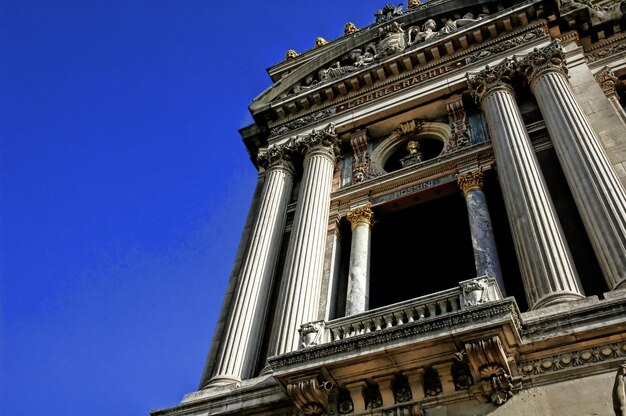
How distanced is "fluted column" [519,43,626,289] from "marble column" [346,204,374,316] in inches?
212

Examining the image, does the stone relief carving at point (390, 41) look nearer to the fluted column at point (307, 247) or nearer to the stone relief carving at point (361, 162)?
the stone relief carving at point (361, 162)

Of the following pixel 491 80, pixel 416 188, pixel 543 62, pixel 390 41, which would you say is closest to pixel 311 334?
pixel 416 188

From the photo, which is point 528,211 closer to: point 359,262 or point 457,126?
point 359,262

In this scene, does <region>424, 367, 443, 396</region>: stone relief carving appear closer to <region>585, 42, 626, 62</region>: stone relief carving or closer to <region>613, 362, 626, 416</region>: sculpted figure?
<region>613, 362, 626, 416</region>: sculpted figure

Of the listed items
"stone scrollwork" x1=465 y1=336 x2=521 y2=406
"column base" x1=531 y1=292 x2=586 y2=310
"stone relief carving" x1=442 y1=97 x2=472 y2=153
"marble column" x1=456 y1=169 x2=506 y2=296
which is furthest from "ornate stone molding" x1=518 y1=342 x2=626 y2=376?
"stone relief carving" x1=442 y1=97 x2=472 y2=153

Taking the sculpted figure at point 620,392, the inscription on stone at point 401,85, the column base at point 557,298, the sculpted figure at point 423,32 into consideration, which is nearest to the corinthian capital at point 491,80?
the inscription on stone at point 401,85

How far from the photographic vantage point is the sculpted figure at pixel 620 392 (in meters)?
8.39

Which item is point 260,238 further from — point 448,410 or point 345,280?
point 448,410

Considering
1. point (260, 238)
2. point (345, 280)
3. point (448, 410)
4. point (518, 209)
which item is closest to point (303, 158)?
point (260, 238)

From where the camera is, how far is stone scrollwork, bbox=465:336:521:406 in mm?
9547

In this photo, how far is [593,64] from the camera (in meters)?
19.5

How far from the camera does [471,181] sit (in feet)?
52.9

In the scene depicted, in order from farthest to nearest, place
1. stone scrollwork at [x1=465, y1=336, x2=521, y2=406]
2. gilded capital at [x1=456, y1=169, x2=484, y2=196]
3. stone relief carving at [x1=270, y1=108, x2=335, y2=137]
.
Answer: stone relief carving at [x1=270, y1=108, x2=335, y2=137] → gilded capital at [x1=456, y1=169, x2=484, y2=196] → stone scrollwork at [x1=465, y1=336, x2=521, y2=406]

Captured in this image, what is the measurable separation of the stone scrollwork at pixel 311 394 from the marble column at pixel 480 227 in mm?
4501
